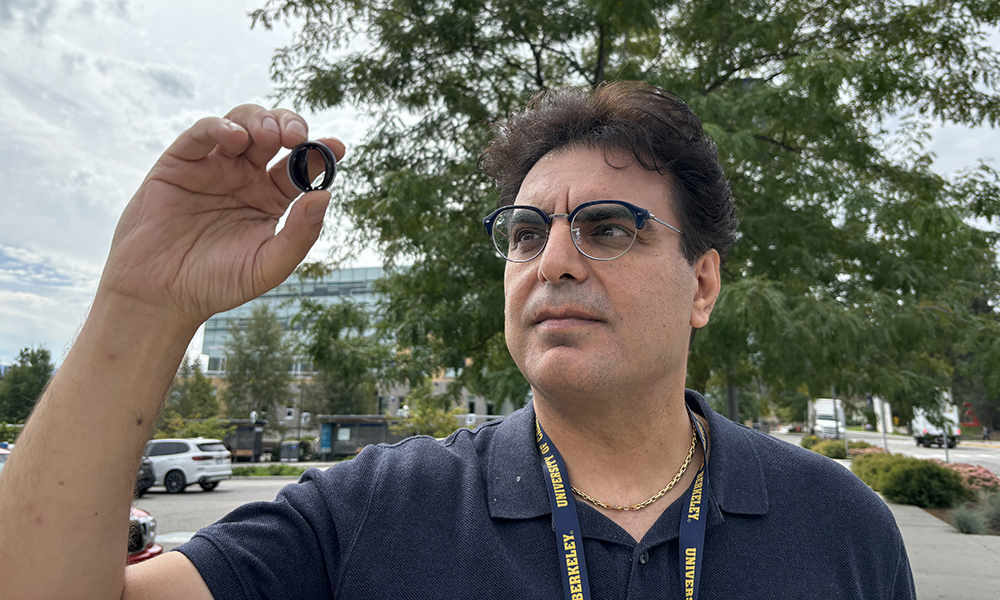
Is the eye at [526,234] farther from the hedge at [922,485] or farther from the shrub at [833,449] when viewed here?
the shrub at [833,449]

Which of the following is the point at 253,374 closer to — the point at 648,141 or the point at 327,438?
the point at 327,438

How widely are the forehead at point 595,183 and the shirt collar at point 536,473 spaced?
62cm

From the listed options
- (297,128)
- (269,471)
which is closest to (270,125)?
(297,128)

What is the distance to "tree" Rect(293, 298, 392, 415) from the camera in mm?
7242

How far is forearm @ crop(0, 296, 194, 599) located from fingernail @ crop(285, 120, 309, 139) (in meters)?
0.43

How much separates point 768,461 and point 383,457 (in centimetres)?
104

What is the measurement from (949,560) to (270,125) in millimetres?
10366

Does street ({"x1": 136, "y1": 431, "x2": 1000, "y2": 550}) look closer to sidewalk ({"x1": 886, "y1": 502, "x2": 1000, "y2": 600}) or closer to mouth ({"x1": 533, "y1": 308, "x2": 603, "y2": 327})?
sidewalk ({"x1": 886, "y1": 502, "x2": 1000, "y2": 600})

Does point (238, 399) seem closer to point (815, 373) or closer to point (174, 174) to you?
point (815, 373)

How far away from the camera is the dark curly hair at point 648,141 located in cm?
194

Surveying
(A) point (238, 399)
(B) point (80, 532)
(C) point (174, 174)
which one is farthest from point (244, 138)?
(A) point (238, 399)

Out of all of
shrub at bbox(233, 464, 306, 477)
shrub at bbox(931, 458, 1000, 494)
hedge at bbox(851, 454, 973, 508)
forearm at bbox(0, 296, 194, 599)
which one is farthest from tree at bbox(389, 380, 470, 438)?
forearm at bbox(0, 296, 194, 599)

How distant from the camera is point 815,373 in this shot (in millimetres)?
6391

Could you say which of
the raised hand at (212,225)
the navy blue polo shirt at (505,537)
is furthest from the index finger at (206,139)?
the navy blue polo shirt at (505,537)
